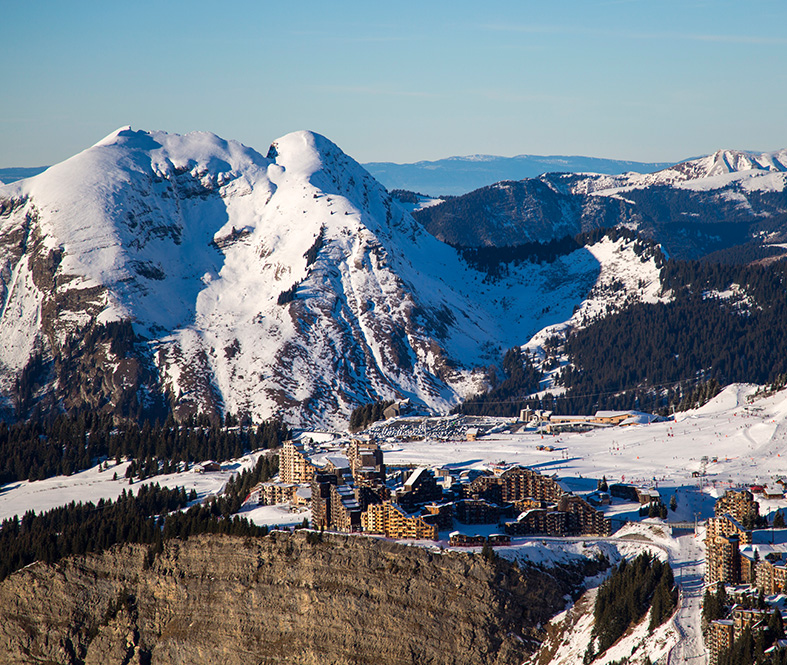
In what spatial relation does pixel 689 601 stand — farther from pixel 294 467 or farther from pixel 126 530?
pixel 126 530

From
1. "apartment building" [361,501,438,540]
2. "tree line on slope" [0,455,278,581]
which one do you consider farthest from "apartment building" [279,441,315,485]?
"apartment building" [361,501,438,540]

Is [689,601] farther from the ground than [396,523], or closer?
closer

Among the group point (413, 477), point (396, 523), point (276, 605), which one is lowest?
point (276, 605)

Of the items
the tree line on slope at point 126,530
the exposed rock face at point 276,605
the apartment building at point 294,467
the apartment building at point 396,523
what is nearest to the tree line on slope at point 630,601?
the exposed rock face at point 276,605

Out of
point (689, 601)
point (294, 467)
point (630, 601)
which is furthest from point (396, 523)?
point (294, 467)

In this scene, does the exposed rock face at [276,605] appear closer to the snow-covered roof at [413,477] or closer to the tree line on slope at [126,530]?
the tree line on slope at [126,530]

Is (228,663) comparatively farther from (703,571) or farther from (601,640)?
(703,571)
